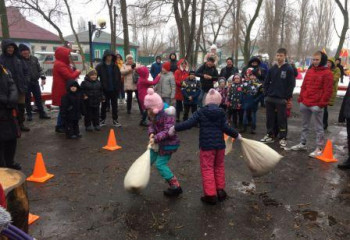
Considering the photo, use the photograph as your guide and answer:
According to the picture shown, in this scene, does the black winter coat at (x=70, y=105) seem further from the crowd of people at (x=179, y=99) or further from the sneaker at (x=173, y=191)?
the sneaker at (x=173, y=191)

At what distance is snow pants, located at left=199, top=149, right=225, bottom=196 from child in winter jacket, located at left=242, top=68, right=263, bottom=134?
4001 millimetres

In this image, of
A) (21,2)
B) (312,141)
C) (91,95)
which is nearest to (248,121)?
(312,141)

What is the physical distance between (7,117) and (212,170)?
10.1 feet

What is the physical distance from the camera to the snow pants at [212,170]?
4047 millimetres

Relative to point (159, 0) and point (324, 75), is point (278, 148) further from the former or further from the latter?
point (159, 0)

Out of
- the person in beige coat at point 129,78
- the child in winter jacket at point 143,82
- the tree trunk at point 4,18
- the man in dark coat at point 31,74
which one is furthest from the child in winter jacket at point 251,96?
the tree trunk at point 4,18

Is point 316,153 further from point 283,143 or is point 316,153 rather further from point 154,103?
point 154,103

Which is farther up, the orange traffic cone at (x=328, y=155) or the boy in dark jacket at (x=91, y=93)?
the boy in dark jacket at (x=91, y=93)

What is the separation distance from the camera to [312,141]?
7418mm

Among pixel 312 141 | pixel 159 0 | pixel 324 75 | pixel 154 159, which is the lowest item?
pixel 312 141

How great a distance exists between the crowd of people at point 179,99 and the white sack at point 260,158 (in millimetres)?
317

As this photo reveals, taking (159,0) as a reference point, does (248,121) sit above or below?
below

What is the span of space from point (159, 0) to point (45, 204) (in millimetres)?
13129

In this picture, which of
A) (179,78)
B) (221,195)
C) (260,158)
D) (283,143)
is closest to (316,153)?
(283,143)
